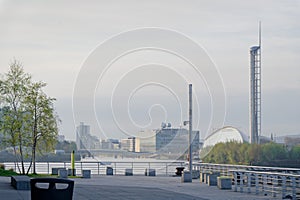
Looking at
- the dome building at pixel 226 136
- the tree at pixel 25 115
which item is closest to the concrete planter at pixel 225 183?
the tree at pixel 25 115

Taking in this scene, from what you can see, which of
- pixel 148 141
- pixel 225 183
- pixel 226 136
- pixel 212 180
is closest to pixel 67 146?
pixel 148 141

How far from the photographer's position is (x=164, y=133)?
53594 millimetres

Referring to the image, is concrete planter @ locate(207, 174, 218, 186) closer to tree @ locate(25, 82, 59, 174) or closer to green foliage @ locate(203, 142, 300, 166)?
tree @ locate(25, 82, 59, 174)

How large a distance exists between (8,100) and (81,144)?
12.4m

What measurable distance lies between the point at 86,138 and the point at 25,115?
10270 millimetres

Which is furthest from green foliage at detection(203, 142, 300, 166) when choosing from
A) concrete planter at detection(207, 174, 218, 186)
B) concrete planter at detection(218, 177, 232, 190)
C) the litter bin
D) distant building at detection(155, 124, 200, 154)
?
the litter bin

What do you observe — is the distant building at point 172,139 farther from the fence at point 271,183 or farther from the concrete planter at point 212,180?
the concrete planter at point 212,180

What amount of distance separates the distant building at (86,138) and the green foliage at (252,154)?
13.4m

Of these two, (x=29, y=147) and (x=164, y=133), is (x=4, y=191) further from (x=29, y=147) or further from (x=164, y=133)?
(x=164, y=133)

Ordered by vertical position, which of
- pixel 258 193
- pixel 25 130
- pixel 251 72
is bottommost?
pixel 258 193

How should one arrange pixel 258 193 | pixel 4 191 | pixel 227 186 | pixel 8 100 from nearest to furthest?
pixel 4 191 < pixel 258 193 < pixel 227 186 < pixel 8 100

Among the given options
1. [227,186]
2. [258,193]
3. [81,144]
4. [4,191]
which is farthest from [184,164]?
[4,191]

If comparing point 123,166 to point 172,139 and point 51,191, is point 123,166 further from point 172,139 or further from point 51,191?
point 51,191

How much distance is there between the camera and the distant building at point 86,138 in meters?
48.6
